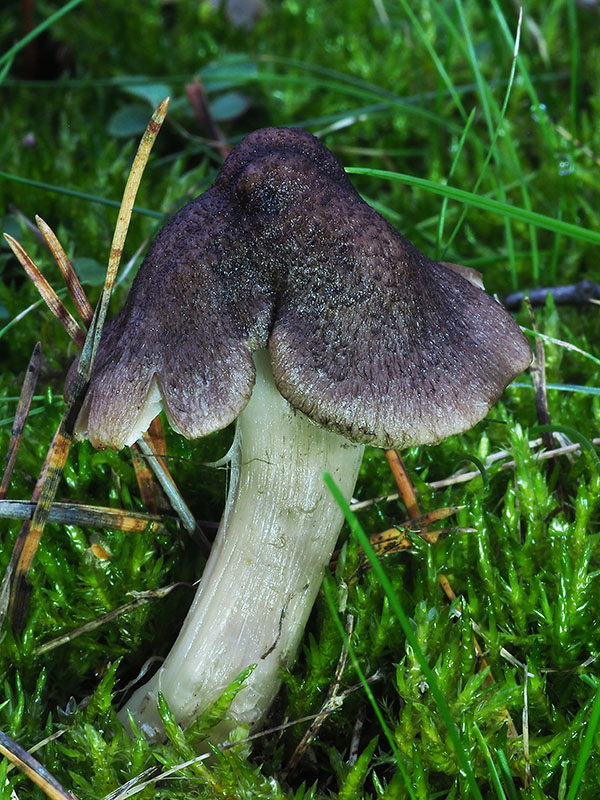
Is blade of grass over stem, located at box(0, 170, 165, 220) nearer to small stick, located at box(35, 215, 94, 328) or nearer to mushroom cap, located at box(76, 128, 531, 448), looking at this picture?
small stick, located at box(35, 215, 94, 328)

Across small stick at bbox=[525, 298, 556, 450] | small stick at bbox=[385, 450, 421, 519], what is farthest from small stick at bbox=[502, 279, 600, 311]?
small stick at bbox=[385, 450, 421, 519]

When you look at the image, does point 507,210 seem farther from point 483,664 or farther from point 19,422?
point 19,422

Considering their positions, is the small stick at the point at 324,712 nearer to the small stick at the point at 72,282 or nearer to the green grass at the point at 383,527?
the green grass at the point at 383,527

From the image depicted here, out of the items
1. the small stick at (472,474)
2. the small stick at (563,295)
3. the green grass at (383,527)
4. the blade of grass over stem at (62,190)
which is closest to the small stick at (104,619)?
the green grass at (383,527)

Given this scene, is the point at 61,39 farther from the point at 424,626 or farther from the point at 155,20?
the point at 424,626

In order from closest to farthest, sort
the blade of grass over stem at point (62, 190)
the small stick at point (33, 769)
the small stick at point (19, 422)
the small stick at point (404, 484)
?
1. the small stick at point (33, 769)
2. the small stick at point (19, 422)
3. the small stick at point (404, 484)
4. the blade of grass over stem at point (62, 190)

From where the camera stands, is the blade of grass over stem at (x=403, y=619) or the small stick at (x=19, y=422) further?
the small stick at (x=19, y=422)

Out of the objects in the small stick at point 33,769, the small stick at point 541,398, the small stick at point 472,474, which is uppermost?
the small stick at point 541,398
